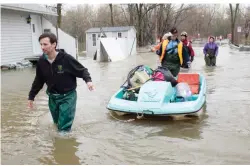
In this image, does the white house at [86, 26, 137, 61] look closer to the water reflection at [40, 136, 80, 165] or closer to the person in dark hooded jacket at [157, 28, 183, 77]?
the person in dark hooded jacket at [157, 28, 183, 77]

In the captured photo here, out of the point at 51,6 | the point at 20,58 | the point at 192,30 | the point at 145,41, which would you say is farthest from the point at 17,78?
the point at 192,30

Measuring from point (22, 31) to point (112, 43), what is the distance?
572 centimetres

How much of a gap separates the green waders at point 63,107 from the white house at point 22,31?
11480 mm

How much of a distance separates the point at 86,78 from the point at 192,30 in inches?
2075

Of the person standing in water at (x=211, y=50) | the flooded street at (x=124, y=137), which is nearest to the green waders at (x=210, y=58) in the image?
the person standing in water at (x=211, y=50)

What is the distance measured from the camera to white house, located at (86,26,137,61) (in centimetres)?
1986

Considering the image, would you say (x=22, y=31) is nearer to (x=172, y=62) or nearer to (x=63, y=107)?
(x=172, y=62)

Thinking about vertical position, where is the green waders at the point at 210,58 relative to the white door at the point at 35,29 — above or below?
below

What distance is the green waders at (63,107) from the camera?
473 centimetres

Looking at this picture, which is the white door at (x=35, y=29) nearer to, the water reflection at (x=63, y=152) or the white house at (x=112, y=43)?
the white house at (x=112, y=43)

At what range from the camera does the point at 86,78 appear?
4633 mm

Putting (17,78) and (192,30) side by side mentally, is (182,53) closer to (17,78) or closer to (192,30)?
(17,78)

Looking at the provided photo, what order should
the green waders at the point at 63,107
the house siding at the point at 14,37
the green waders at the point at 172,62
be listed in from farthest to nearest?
the house siding at the point at 14,37
the green waders at the point at 172,62
the green waders at the point at 63,107

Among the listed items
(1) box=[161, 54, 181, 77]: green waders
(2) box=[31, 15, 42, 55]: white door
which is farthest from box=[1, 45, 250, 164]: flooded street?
(2) box=[31, 15, 42, 55]: white door
